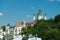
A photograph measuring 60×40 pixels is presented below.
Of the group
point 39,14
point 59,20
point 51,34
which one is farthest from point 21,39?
point 39,14

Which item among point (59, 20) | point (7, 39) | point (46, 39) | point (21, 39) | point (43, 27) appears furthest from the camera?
point (59, 20)

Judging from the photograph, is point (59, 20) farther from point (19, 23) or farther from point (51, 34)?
point (19, 23)

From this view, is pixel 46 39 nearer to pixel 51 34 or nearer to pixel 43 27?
pixel 51 34

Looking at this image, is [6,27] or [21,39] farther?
[6,27]

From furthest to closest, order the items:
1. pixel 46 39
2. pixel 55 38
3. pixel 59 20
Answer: pixel 59 20, pixel 46 39, pixel 55 38

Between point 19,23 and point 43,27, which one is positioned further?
point 19,23

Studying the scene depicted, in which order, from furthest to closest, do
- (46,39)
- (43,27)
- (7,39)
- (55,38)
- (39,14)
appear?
(39,14) → (43,27) → (46,39) → (55,38) → (7,39)

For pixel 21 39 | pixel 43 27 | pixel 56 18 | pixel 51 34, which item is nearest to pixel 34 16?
pixel 56 18

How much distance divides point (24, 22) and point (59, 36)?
226 feet

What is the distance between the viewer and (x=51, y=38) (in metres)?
43.3

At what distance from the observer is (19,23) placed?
4535 inches

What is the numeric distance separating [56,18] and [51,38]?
1391 inches

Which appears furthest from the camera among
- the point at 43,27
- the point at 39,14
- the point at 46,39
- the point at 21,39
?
the point at 39,14

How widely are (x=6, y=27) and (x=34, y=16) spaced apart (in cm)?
877
